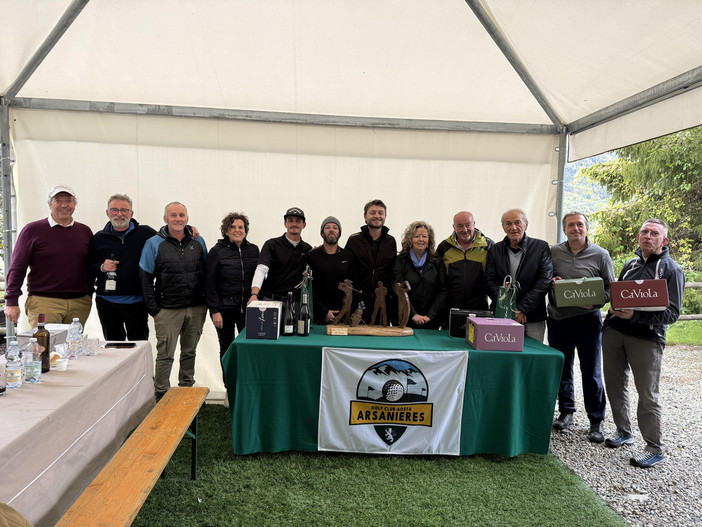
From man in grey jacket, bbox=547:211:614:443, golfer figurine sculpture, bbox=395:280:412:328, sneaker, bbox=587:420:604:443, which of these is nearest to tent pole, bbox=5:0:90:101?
golfer figurine sculpture, bbox=395:280:412:328

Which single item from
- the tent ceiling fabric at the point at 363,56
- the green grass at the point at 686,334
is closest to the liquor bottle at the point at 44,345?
the tent ceiling fabric at the point at 363,56

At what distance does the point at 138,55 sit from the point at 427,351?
3076 mm

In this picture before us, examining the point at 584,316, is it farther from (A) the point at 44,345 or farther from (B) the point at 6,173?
(B) the point at 6,173

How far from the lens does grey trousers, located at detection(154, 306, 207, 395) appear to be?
3.37 meters

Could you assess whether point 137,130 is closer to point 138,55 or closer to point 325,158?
point 138,55

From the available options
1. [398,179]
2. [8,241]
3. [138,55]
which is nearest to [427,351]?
[398,179]

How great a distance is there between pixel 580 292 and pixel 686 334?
314 inches

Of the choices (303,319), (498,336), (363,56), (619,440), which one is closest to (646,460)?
(619,440)

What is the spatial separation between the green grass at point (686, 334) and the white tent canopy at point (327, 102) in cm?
639

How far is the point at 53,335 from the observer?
227 centimetres

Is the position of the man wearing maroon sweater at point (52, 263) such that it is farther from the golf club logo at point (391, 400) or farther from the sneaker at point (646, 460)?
the sneaker at point (646, 460)

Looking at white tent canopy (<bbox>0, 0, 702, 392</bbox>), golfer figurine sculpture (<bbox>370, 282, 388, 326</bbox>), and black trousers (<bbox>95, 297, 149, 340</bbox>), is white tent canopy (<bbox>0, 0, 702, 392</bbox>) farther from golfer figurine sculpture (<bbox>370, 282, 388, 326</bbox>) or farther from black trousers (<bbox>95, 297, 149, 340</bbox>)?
golfer figurine sculpture (<bbox>370, 282, 388, 326</bbox>)

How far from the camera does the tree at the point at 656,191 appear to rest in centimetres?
895

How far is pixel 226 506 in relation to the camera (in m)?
2.34
